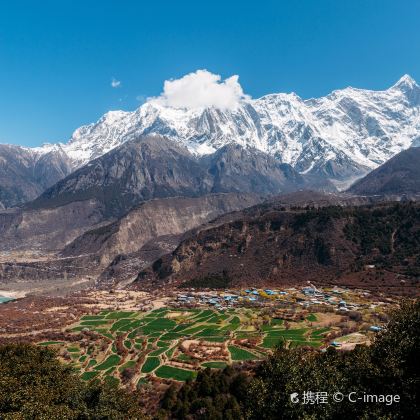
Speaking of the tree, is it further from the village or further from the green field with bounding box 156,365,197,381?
the green field with bounding box 156,365,197,381

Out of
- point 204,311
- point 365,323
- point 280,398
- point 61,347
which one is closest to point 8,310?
point 61,347

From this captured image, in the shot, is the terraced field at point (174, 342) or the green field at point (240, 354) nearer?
the terraced field at point (174, 342)

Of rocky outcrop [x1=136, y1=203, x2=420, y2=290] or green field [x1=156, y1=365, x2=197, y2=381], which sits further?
rocky outcrop [x1=136, y1=203, x2=420, y2=290]

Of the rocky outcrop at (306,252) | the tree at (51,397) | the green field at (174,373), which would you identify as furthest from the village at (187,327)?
the tree at (51,397)

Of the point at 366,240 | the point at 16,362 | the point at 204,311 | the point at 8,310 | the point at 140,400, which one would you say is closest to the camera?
the point at 16,362

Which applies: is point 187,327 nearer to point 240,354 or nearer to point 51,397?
point 240,354

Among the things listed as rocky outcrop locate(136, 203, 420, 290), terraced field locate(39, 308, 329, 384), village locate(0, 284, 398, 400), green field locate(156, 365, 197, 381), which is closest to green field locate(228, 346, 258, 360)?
terraced field locate(39, 308, 329, 384)

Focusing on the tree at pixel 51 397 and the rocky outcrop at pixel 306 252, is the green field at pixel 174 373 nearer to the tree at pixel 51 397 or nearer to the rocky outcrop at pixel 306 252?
the tree at pixel 51 397

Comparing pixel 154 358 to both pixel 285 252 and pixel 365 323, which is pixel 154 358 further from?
pixel 285 252
